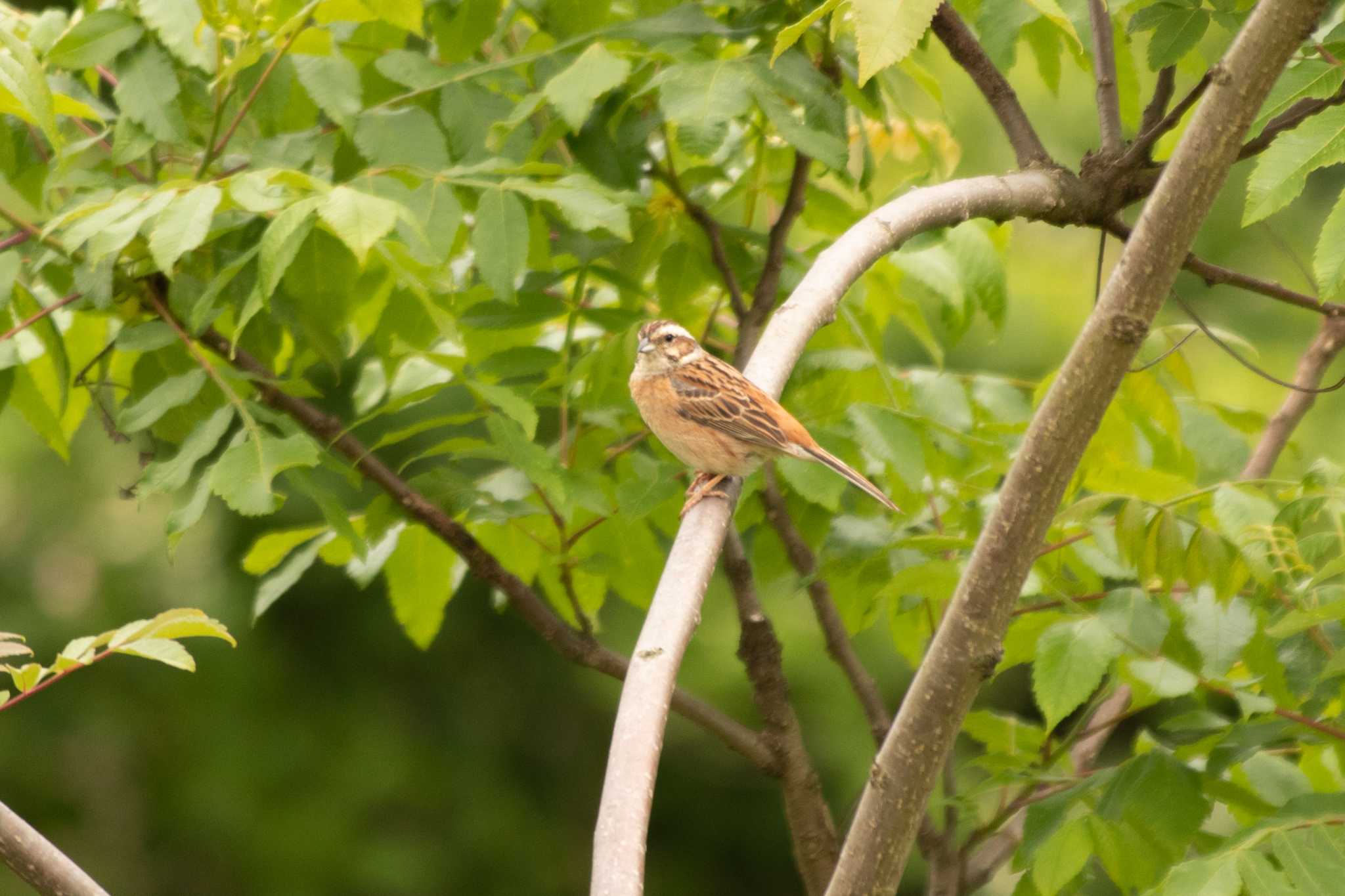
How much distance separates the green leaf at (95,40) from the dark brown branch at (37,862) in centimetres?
155

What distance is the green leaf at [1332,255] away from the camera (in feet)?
7.45

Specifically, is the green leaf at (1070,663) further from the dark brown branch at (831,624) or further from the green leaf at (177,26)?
the green leaf at (177,26)

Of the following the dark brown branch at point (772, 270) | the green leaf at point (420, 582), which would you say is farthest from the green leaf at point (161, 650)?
the dark brown branch at point (772, 270)

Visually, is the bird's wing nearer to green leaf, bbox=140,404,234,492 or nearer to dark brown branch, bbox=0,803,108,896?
green leaf, bbox=140,404,234,492

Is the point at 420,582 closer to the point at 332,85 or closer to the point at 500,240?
the point at 500,240

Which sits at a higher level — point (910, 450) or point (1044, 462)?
point (1044, 462)

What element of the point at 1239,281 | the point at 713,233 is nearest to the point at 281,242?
the point at 713,233

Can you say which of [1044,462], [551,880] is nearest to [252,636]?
[551,880]

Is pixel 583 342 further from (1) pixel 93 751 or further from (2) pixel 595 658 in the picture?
(1) pixel 93 751

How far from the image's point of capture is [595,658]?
3049 millimetres

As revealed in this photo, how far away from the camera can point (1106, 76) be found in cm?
272

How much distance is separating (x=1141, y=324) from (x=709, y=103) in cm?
98

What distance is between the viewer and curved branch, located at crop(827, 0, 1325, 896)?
2.10 m

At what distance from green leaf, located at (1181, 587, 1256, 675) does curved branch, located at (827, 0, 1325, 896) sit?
703mm
